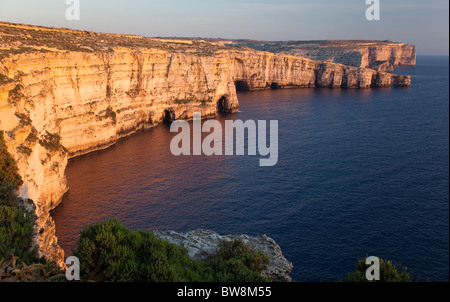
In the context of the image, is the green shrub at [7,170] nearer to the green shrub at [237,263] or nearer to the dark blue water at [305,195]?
the dark blue water at [305,195]

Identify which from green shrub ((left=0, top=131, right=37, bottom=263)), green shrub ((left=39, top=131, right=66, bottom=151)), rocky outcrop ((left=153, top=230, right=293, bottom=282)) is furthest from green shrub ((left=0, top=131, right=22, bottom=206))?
green shrub ((left=39, top=131, right=66, bottom=151))

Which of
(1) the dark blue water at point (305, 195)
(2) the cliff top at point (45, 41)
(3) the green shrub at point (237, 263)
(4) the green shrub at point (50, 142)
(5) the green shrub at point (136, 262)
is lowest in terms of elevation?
(1) the dark blue water at point (305, 195)

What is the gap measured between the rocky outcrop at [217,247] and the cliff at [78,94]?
32.4ft

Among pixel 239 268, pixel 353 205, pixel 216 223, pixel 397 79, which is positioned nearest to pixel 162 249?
pixel 239 268

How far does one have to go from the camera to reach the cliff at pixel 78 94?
35.8m

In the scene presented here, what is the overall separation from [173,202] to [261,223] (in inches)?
488

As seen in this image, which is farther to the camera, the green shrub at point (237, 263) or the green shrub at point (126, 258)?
the green shrub at point (237, 263)

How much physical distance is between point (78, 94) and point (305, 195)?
43132mm

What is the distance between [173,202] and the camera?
46.8 meters

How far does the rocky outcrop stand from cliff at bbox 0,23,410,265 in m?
9.89

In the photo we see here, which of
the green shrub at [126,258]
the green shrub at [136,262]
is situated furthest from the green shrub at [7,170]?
the green shrub at [136,262]

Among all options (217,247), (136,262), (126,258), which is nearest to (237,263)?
(217,247)

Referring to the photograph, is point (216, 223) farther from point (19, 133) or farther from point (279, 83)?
point (279, 83)

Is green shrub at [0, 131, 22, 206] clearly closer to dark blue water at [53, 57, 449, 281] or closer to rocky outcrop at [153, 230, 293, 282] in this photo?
dark blue water at [53, 57, 449, 281]
